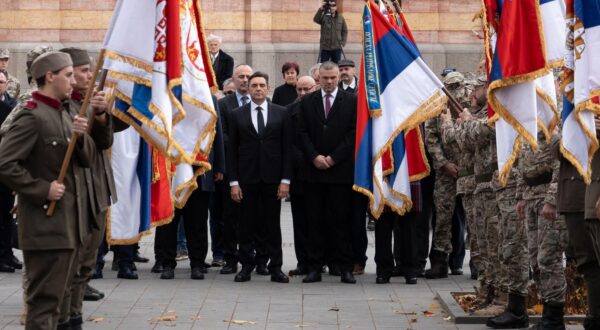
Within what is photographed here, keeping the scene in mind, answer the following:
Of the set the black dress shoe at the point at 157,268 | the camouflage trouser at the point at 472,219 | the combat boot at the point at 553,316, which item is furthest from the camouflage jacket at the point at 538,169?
the black dress shoe at the point at 157,268

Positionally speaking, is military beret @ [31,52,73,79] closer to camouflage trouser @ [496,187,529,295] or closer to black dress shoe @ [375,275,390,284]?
camouflage trouser @ [496,187,529,295]

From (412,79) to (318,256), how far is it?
221 centimetres

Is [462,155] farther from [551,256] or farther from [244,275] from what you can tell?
[244,275]

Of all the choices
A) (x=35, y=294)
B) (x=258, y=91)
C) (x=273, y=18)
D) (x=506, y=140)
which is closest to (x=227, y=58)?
(x=273, y=18)

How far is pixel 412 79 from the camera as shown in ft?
43.7

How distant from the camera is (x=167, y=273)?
13859mm

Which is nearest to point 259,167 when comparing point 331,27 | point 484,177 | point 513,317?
point 484,177

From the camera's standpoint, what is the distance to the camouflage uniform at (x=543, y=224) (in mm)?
9875

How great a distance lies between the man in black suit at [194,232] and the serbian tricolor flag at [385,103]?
1.71 meters

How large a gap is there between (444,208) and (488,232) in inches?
116

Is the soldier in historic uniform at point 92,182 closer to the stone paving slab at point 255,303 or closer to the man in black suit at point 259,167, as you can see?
the stone paving slab at point 255,303

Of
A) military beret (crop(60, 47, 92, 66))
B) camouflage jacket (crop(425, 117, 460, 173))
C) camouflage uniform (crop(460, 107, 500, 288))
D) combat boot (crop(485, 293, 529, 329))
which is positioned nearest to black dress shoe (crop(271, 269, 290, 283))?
camouflage jacket (crop(425, 117, 460, 173))

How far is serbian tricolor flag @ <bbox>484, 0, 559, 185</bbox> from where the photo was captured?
10.0 m

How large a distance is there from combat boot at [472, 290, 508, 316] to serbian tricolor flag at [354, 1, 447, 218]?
2401 mm
